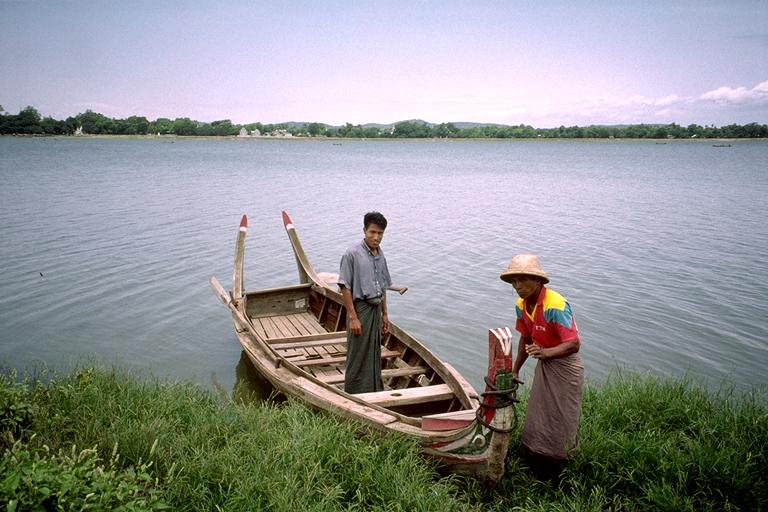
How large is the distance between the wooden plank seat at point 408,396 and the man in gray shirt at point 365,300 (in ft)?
1.04

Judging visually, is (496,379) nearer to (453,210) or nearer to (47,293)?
(47,293)

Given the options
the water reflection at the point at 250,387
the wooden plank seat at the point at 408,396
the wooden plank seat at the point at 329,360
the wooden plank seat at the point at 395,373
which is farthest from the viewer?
the water reflection at the point at 250,387

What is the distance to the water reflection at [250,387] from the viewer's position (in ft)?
25.6

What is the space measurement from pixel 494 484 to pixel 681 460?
1576 millimetres

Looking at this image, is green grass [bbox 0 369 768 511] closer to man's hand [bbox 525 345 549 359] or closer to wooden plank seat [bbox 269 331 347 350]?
man's hand [bbox 525 345 549 359]

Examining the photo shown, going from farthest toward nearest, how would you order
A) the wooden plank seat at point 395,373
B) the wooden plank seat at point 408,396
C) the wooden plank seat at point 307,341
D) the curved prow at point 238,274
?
the curved prow at point 238,274, the wooden plank seat at point 307,341, the wooden plank seat at point 395,373, the wooden plank seat at point 408,396

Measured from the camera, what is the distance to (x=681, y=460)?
475 cm

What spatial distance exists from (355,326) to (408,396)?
2.82 ft

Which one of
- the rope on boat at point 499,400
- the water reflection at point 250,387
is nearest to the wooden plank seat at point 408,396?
the rope on boat at point 499,400

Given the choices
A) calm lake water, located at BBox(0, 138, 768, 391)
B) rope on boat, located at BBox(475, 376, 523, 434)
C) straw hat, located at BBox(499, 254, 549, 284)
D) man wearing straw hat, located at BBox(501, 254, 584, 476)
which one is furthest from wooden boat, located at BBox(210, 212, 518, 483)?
calm lake water, located at BBox(0, 138, 768, 391)

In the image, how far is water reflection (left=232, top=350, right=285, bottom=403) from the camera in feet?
25.6

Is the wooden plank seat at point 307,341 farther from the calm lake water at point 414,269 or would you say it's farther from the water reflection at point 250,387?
the calm lake water at point 414,269

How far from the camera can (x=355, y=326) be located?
5.78 meters

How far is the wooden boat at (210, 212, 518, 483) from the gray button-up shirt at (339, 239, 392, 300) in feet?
1.51
